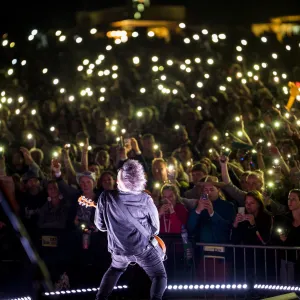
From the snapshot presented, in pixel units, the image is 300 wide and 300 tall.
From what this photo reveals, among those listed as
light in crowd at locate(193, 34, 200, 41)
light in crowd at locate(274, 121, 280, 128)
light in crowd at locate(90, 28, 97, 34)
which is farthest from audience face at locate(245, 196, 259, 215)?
light in crowd at locate(90, 28, 97, 34)

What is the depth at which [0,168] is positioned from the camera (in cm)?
1042

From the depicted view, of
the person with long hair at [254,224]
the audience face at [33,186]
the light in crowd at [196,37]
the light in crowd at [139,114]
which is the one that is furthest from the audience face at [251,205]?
the light in crowd at [196,37]

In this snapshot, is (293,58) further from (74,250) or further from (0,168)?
(74,250)

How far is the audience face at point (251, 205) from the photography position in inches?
315

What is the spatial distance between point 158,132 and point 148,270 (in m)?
6.40

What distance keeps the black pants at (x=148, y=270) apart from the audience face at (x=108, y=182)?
2839mm

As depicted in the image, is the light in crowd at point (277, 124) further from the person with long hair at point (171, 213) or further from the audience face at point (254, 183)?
the person with long hair at point (171, 213)

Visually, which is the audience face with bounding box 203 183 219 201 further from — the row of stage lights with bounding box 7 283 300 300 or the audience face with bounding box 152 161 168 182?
the audience face with bounding box 152 161 168 182

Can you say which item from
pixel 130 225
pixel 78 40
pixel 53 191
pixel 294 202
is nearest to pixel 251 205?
pixel 294 202

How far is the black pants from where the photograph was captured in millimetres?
6395

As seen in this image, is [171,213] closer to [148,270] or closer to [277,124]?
[148,270]

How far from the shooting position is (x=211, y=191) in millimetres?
8484

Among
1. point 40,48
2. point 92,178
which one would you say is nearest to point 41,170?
point 92,178

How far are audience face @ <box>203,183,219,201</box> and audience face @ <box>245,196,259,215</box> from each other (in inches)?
22.2
